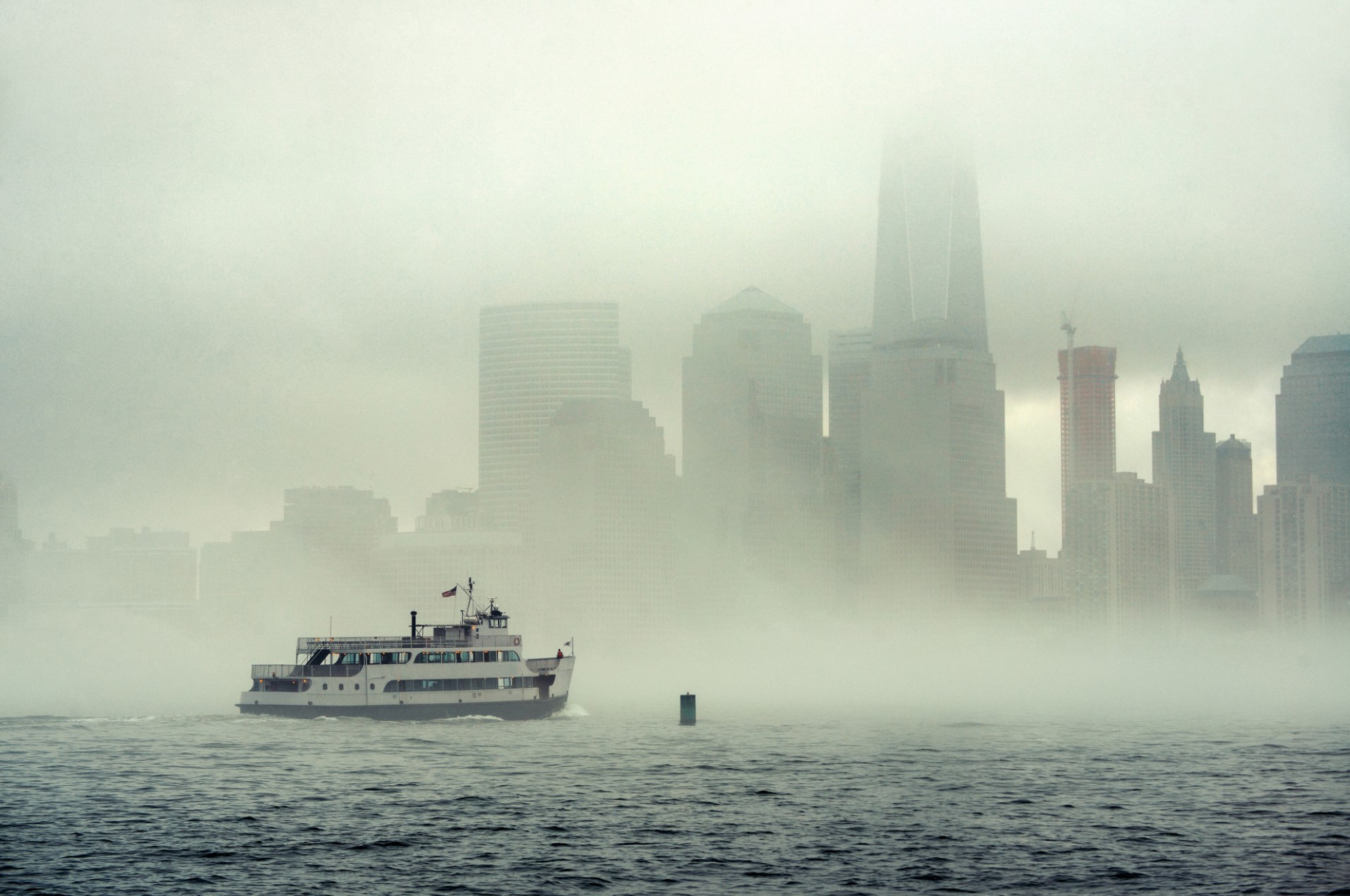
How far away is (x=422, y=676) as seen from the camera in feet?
621

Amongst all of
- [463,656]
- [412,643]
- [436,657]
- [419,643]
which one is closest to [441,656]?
[436,657]

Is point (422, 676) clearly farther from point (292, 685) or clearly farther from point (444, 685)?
point (292, 685)

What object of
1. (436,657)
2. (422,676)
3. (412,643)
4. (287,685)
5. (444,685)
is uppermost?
(412,643)

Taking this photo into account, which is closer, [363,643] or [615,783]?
[615,783]

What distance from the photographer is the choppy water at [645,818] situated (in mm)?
88625

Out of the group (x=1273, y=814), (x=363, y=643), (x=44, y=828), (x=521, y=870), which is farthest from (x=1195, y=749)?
(x=44, y=828)

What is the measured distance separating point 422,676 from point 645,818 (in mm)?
81982

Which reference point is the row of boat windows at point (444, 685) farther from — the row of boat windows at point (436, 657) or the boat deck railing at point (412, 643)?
the boat deck railing at point (412, 643)

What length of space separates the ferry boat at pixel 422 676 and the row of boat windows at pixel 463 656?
9 centimetres

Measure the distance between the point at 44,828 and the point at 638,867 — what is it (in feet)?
150

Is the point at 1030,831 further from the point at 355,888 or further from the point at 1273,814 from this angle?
the point at 355,888

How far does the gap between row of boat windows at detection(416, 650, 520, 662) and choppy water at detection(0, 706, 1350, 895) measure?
1224cm

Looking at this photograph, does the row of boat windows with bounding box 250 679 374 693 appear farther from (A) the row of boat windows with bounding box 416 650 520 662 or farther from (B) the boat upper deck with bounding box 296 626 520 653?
(A) the row of boat windows with bounding box 416 650 520 662

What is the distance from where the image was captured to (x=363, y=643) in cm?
19212
